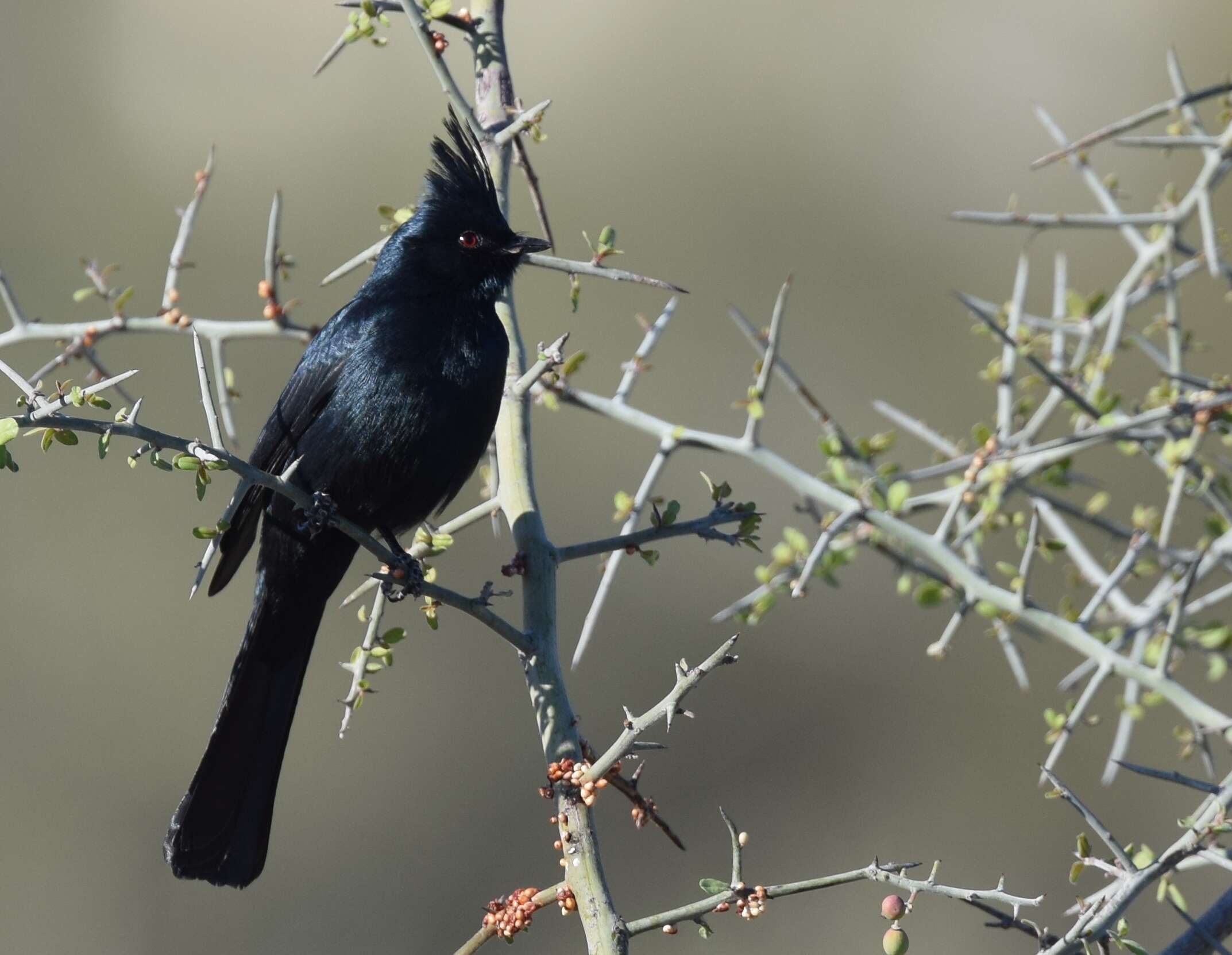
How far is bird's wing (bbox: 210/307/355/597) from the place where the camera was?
4.15 metres

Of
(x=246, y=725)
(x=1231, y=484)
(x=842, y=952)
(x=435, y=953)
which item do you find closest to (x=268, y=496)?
(x=246, y=725)

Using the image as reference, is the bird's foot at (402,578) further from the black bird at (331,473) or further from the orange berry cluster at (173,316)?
the orange berry cluster at (173,316)

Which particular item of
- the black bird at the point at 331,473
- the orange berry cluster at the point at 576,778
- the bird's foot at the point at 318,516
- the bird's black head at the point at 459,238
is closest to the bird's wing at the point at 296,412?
the black bird at the point at 331,473

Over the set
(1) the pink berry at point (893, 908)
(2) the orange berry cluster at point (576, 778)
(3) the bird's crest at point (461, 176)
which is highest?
(3) the bird's crest at point (461, 176)

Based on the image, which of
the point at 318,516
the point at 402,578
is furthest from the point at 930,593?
the point at 318,516

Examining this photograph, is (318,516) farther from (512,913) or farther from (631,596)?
(631,596)

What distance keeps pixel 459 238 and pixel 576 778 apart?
2426 mm

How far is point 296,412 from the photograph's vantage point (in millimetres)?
4312

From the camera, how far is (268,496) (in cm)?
407

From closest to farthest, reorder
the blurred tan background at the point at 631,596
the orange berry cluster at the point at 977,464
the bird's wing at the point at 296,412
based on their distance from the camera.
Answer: the orange berry cluster at the point at 977,464 < the bird's wing at the point at 296,412 < the blurred tan background at the point at 631,596

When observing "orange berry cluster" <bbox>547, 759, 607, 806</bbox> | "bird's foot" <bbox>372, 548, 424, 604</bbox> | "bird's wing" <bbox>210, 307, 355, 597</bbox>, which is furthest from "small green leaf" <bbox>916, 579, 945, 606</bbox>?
"bird's wing" <bbox>210, 307, 355, 597</bbox>

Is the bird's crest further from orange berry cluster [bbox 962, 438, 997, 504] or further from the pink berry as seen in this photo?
the pink berry

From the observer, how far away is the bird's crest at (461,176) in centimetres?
445

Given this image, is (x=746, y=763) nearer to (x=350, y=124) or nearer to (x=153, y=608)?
(x=153, y=608)
